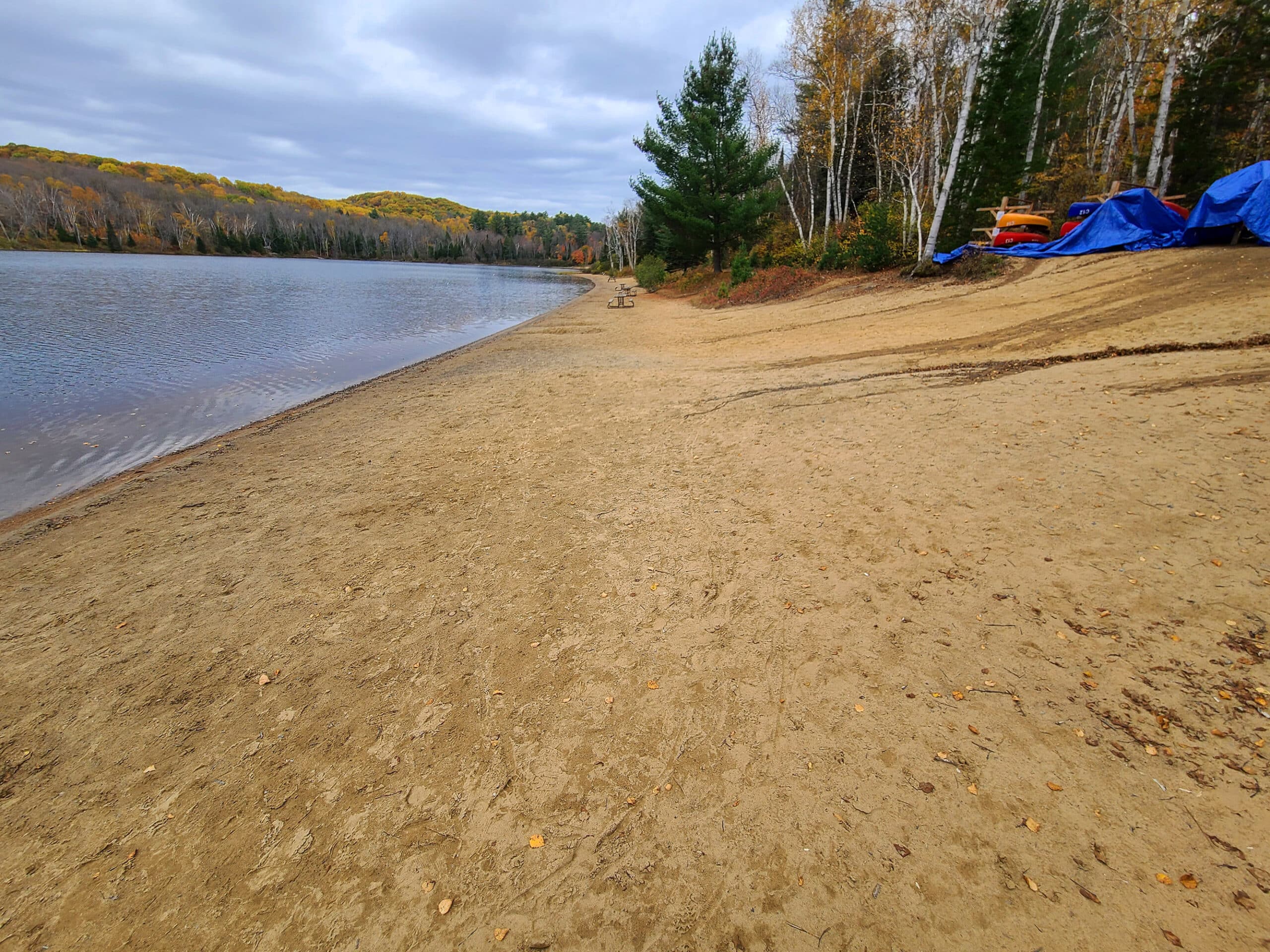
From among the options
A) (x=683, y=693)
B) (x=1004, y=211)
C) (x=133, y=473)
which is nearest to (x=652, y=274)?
(x=1004, y=211)

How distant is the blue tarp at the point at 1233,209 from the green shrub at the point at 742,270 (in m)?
14.7

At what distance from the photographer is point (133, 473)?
7824 mm

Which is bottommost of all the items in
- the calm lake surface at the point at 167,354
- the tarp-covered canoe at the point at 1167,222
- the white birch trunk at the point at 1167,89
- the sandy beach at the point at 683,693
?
the sandy beach at the point at 683,693

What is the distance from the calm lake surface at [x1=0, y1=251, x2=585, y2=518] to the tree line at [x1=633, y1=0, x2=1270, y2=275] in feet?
45.1

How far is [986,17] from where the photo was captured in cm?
1455

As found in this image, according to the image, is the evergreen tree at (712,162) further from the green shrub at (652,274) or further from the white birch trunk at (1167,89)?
the white birch trunk at (1167,89)

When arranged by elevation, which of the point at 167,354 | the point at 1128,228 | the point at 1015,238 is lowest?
the point at 167,354

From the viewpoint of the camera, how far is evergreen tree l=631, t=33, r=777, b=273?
92.1ft

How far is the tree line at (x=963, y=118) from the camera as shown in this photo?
1848 centimetres

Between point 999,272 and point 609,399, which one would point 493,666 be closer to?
point 609,399

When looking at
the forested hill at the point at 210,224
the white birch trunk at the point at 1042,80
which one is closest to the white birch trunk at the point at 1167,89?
the white birch trunk at the point at 1042,80

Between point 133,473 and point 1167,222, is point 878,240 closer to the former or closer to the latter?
point 1167,222

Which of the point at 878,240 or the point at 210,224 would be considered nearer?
the point at 878,240

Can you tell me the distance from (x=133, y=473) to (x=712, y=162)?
28.7 metres
